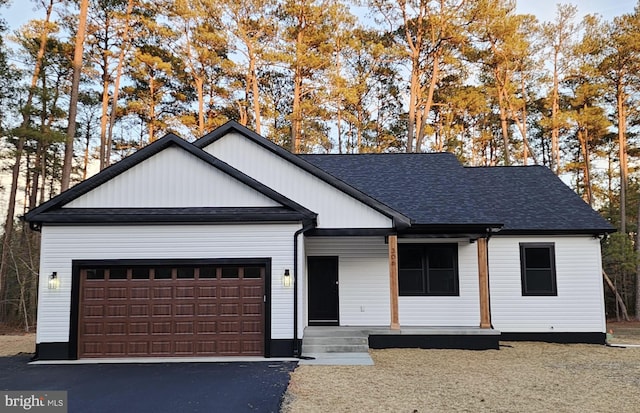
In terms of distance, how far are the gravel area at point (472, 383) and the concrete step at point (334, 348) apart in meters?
0.36

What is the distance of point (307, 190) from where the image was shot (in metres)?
10.9

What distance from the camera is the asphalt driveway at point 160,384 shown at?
618 centimetres

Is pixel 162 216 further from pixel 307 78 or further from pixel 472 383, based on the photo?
pixel 307 78

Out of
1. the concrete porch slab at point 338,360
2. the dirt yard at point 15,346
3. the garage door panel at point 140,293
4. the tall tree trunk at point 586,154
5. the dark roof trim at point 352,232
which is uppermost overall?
the tall tree trunk at point 586,154

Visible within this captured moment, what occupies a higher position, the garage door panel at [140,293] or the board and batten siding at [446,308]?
the garage door panel at [140,293]

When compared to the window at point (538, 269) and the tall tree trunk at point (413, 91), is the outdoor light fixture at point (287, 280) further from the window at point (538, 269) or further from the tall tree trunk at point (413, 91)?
the tall tree trunk at point (413, 91)

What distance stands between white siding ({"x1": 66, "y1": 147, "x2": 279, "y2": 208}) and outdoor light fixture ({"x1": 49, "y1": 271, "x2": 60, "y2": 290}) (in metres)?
1.53

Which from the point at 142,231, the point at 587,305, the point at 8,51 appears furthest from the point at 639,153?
the point at 8,51

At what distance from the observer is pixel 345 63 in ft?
82.3

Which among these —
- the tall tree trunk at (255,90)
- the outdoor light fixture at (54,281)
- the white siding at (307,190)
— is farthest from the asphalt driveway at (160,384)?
the tall tree trunk at (255,90)

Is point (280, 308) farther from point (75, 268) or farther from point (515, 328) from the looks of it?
point (515, 328)

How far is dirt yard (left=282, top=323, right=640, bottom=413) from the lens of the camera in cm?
615

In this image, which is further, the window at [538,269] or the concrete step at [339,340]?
the window at [538,269]

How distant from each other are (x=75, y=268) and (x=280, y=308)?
14.3ft
